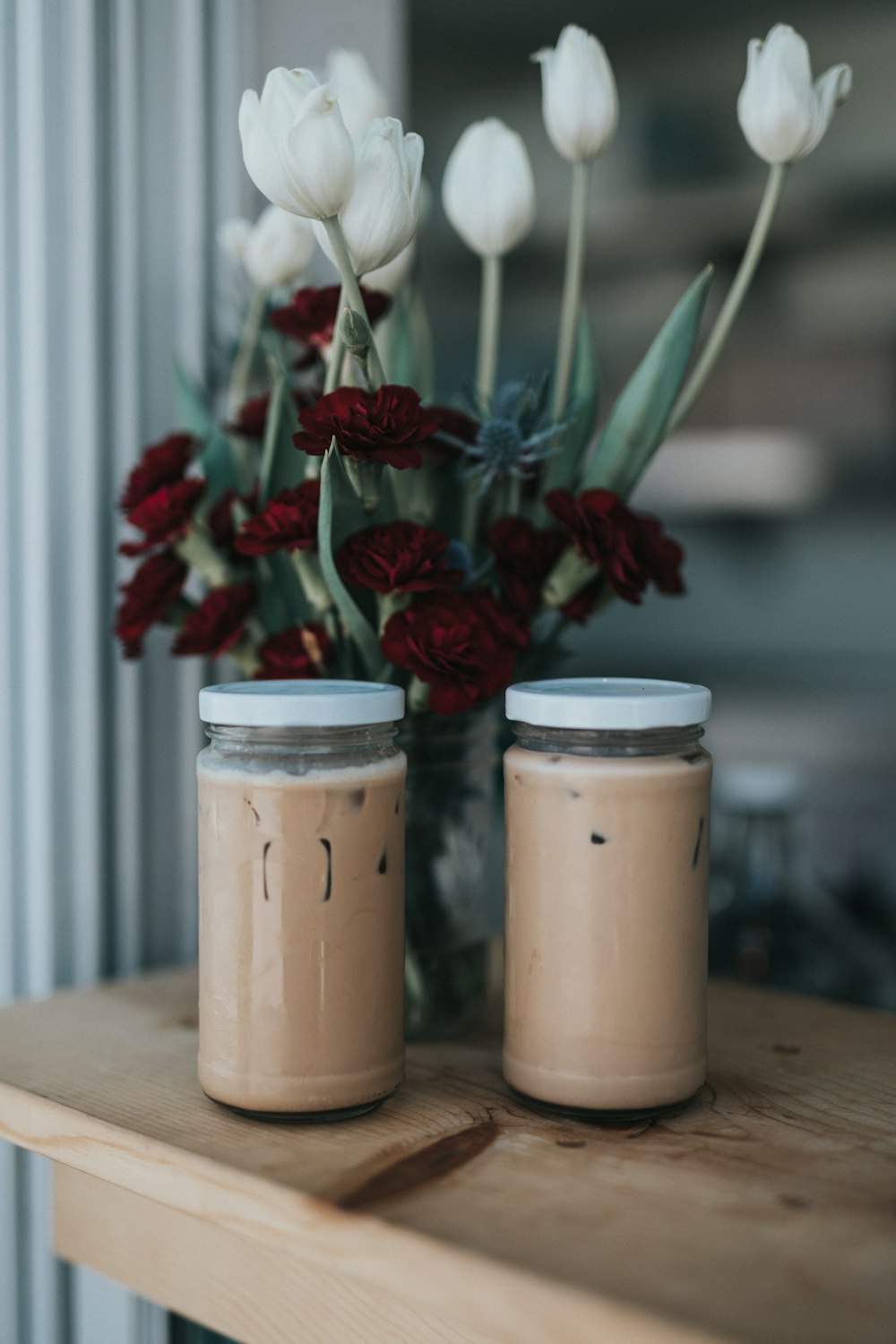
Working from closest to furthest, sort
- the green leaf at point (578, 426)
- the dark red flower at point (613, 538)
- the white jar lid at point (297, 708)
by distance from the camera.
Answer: the white jar lid at point (297, 708), the dark red flower at point (613, 538), the green leaf at point (578, 426)

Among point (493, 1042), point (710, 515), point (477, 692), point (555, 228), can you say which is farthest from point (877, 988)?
point (555, 228)

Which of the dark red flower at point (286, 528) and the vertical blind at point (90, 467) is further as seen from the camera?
the vertical blind at point (90, 467)

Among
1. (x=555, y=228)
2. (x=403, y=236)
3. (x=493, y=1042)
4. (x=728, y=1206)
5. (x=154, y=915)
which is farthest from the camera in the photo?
(x=555, y=228)

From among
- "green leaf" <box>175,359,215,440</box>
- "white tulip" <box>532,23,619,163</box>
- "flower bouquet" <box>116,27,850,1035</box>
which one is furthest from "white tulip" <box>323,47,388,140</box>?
"green leaf" <box>175,359,215,440</box>

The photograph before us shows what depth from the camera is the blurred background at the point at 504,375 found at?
87 centimetres

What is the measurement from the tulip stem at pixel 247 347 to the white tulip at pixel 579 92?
0.76 feet

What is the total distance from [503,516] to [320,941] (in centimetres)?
30

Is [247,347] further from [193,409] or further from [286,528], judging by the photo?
[286,528]

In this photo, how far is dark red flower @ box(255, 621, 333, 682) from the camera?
2.41ft

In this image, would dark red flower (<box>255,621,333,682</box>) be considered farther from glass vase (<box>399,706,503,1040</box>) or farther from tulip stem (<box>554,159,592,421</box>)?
tulip stem (<box>554,159,592,421</box>)

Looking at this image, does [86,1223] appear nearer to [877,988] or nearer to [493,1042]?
[493,1042]

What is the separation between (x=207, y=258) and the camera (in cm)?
99

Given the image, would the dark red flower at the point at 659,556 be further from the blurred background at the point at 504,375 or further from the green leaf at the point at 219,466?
the green leaf at the point at 219,466

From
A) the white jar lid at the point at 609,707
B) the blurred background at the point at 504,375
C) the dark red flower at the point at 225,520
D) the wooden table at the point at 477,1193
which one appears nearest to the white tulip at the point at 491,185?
the blurred background at the point at 504,375
